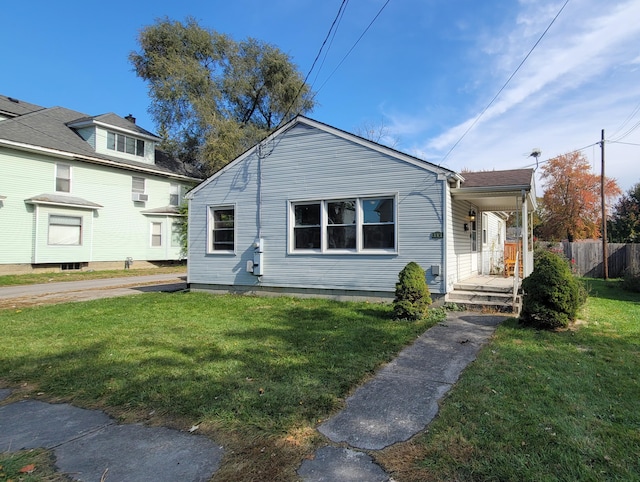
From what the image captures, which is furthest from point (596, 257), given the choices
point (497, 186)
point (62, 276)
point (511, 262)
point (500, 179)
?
point (62, 276)

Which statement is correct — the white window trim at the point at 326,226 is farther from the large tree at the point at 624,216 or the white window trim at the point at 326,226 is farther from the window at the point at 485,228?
the large tree at the point at 624,216

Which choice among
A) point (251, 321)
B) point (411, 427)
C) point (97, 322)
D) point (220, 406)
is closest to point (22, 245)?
point (97, 322)

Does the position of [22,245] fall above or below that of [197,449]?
above

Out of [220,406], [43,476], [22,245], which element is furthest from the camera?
[22,245]

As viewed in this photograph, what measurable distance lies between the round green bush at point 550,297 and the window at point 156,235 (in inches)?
830

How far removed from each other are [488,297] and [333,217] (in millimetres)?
4202

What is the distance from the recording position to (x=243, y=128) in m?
27.4

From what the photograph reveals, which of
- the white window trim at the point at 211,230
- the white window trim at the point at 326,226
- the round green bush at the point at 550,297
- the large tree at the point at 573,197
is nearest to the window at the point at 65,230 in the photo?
the white window trim at the point at 211,230

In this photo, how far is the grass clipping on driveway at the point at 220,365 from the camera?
311 centimetres

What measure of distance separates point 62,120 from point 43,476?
23.9 metres

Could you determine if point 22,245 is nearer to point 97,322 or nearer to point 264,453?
point 97,322

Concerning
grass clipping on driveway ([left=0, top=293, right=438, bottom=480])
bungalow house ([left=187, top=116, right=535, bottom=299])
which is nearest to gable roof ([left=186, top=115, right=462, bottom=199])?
bungalow house ([left=187, top=116, right=535, bottom=299])

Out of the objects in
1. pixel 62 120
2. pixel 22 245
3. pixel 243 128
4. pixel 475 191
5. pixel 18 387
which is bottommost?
pixel 18 387

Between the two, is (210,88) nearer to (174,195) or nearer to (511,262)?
(174,195)
